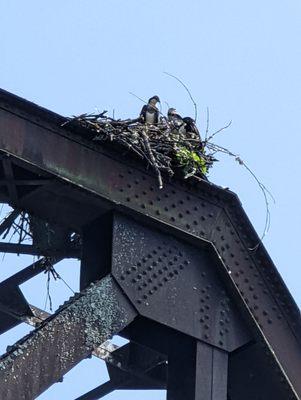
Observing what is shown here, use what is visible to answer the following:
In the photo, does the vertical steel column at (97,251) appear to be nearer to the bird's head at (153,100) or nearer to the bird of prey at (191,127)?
the bird of prey at (191,127)

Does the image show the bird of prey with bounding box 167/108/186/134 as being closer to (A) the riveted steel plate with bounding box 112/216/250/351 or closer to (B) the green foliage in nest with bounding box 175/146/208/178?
(B) the green foliage in nest with bounding box 175/146/208/178

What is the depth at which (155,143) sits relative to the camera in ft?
34.8

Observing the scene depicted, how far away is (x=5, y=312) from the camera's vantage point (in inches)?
427

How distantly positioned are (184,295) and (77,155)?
1.16 metres

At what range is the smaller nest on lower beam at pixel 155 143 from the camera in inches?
396

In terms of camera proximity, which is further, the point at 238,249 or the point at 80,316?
the point at 238,249

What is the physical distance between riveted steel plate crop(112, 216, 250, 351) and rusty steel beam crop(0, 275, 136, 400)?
7.4 inches

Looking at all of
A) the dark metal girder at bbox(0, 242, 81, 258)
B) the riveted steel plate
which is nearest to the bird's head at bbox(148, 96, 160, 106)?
the dark metal girder at bbox(0, 242, 81, 258)

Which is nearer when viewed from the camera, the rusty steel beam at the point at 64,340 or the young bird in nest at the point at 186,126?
the rusty steel beam at the point at 64,340

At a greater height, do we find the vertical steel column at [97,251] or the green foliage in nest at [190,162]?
the green foliage in nest at [190,162]

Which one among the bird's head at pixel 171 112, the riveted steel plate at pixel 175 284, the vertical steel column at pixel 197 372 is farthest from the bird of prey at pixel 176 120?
the vertical steel column at pixel 197 372

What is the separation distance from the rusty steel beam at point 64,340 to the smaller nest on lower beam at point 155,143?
3.38ft

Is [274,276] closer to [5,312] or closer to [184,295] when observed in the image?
[184,295]

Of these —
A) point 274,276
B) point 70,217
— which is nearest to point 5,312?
point 70,217
